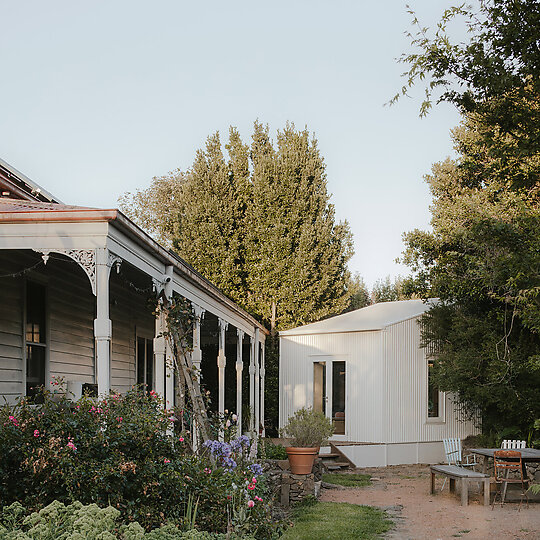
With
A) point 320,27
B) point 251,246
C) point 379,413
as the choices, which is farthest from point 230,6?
point 251,246

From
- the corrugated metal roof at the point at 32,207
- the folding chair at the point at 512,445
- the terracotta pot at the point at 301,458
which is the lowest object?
the folding chair at the point at 512,445

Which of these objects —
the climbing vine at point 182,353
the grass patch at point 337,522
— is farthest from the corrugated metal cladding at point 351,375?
the climbing vine at point 182,353

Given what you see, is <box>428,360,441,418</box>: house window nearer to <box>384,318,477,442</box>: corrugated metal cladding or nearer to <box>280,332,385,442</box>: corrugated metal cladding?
<box>384,318,477,442</box>: corrugated metal cladding

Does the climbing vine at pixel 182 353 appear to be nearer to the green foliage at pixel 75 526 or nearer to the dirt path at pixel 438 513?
the dirt path at pixel 438 513

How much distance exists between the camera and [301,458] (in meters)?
11.9

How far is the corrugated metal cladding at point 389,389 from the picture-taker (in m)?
18.8

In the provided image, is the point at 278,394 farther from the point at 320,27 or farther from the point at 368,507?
the point at 320,27

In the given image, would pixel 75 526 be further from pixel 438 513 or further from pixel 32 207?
pixel 438 513

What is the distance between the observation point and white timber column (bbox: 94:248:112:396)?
6691mm

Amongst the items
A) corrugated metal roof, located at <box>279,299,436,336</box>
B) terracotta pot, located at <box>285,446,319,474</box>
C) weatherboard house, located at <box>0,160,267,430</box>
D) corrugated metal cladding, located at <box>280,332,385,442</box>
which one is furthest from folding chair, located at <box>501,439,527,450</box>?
weatherboard house, located at <box>0,160,267,430</box>

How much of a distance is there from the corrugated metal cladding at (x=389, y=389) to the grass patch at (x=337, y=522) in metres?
7.19

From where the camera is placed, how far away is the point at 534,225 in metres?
10.9

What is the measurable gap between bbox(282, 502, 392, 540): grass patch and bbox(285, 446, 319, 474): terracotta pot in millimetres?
636

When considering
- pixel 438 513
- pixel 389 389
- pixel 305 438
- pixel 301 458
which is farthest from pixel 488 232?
pixel 389 389
